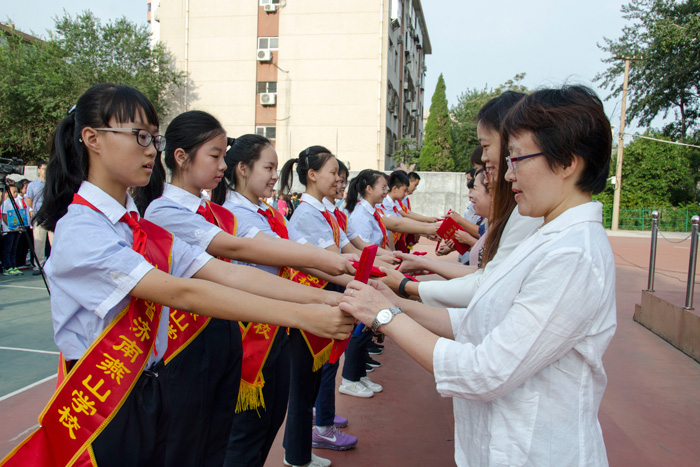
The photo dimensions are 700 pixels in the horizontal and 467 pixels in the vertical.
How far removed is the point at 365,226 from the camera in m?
4.84

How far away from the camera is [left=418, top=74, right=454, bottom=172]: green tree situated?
25516 mm

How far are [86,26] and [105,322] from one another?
24.7 metres

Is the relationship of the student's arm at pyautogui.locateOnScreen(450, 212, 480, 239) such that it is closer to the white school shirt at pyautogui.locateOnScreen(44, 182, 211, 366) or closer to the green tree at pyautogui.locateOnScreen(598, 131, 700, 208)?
the white school shirt at pyautogui.locateOnScreen(44, 182, 211, 366)

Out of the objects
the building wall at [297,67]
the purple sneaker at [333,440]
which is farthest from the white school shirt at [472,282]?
the building wall at [297,67]

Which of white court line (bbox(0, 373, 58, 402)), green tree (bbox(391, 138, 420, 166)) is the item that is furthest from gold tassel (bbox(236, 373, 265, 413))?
green tree (bbox(391, 138, 420, 166))

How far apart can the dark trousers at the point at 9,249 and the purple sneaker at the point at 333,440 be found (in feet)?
28.1

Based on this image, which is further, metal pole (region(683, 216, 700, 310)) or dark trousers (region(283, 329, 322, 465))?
metal pole (region(683, 216, 700, 310))

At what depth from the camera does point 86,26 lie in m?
21.8

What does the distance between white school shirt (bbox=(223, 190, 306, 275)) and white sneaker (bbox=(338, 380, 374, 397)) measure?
1.85m

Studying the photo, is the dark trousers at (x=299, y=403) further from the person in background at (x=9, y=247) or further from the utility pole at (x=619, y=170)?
the utility pole at (x=619, y=170)

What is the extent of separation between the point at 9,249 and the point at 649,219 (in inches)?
968

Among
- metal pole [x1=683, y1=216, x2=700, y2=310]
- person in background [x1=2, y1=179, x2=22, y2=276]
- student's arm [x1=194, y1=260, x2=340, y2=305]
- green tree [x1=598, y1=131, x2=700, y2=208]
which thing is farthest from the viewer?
green tree [x1=598, y1=131, x2=700, y2=208]

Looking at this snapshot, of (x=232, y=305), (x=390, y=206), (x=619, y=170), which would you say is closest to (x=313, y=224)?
(x=232, y=305)

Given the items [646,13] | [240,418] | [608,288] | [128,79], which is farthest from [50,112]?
[646,13]
